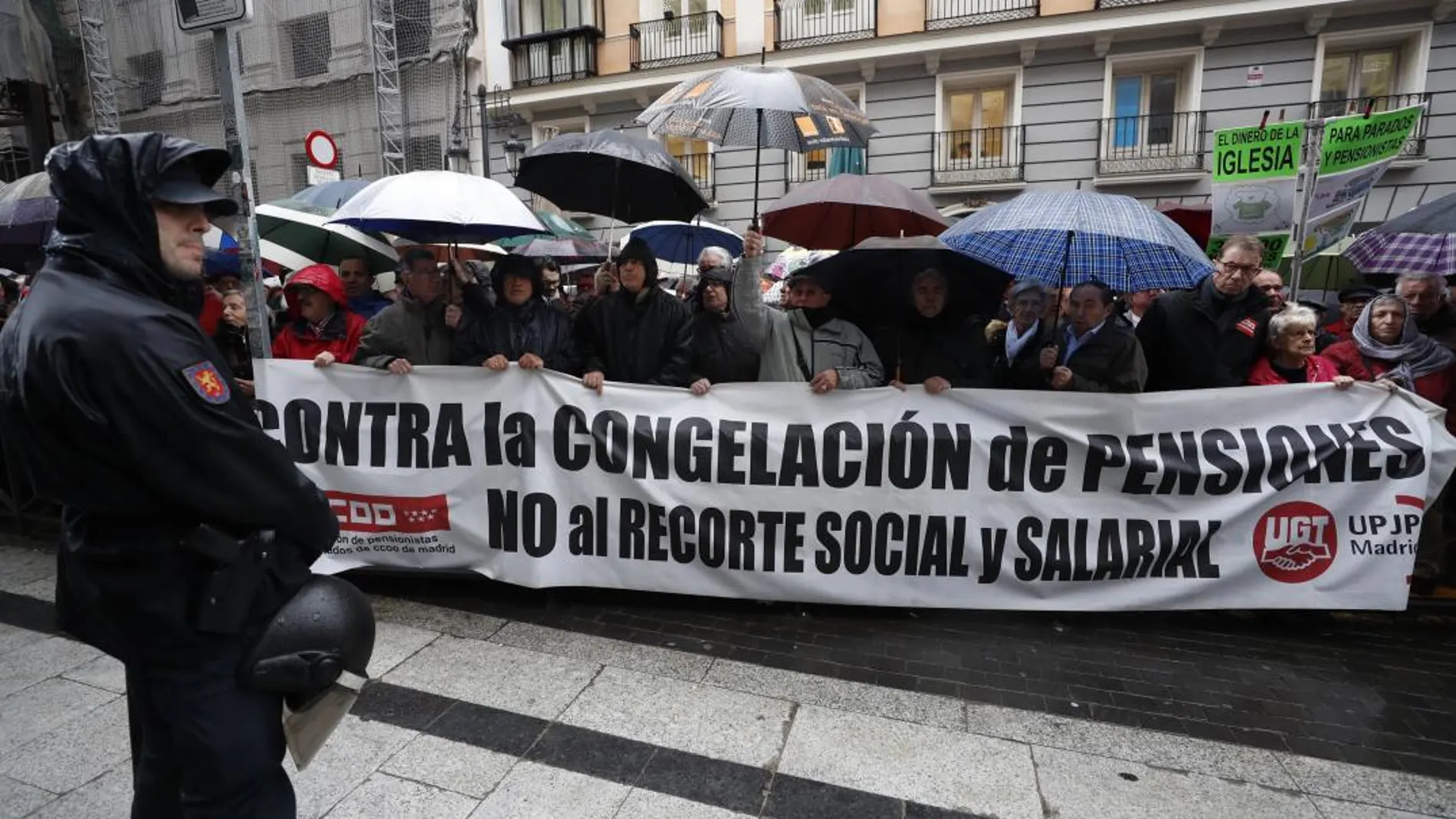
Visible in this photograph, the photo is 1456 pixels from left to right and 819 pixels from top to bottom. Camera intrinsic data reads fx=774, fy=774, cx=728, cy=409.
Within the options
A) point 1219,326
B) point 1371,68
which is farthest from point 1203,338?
point 1371,68

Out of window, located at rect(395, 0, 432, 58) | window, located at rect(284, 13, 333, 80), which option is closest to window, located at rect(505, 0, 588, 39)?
window, located at rect(395, 0, 432, 58)

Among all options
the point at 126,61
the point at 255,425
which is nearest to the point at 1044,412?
the point at 255,425

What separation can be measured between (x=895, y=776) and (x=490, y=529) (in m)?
2.48

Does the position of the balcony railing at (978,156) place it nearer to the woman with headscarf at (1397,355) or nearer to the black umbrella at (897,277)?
the woman with headscarf at (1397,355)

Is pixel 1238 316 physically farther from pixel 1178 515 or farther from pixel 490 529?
pixel 490 529

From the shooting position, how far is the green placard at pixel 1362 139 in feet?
15.9

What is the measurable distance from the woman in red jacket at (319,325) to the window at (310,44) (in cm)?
1683

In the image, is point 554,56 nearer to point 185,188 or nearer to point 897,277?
point 897,277

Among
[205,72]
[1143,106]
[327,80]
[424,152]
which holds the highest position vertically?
[205,72]

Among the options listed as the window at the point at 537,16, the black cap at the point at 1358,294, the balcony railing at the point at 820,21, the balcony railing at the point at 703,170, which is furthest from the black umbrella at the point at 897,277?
the window at the point at 537,16

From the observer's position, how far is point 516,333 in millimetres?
4426

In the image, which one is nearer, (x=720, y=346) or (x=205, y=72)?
(x=720, y=346)

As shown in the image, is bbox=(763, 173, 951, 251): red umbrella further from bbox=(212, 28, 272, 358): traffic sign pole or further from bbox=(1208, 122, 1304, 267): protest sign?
bbox=(212, 28, 272, 358): traffic sign pole

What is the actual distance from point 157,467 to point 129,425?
3.7 inches
